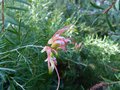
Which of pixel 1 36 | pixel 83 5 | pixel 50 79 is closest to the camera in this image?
pixel 1 36

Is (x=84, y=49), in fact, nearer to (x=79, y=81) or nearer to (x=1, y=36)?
(x=79, y=81)

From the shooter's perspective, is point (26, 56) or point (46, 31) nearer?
point (26, 56)

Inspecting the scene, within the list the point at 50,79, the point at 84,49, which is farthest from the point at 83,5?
the point at 50,79

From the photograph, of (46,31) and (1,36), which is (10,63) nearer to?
(1,36)

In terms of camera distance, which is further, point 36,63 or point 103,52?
point 103,52

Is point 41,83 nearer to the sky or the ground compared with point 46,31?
nearer to the ground

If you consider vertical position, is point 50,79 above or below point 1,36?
below

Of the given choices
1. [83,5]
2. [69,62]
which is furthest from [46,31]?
[83,5]

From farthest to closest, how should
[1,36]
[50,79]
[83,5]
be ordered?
[83,5] → [50,79] → [1,36]

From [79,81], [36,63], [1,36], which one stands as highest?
[1,36]
